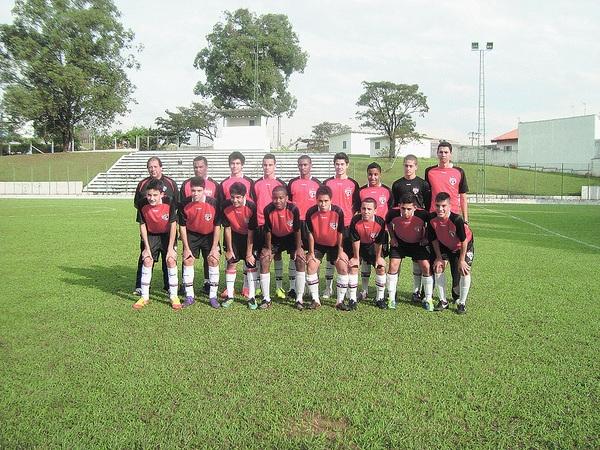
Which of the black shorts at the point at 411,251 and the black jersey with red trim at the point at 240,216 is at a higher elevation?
the black jersey with red trim at the point at 240,216

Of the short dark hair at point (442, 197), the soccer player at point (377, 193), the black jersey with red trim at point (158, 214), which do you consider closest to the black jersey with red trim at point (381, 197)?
the soccer player at point (377, 193)

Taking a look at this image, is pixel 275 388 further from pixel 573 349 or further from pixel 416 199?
pixel 416 199

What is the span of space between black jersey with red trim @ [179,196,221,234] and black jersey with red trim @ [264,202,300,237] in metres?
0.63

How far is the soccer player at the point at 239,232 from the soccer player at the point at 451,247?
2106 mm

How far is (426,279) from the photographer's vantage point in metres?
5.71

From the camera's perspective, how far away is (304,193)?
6.34 m

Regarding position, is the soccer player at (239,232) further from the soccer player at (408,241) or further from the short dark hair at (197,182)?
the soccer player at (408,241)

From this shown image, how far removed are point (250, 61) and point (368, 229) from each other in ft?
166

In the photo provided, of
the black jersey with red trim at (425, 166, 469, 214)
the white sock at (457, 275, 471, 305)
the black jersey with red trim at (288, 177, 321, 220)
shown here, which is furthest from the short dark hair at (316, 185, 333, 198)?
the white sock at (457, 275, 471, 305)

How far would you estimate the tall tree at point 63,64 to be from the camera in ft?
143

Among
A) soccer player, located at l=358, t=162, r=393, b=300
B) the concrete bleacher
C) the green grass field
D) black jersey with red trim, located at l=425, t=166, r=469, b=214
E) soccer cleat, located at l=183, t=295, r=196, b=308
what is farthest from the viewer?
the concrete bleacher

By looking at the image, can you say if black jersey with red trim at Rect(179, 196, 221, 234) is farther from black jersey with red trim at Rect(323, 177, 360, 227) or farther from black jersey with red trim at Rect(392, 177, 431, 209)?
black jersey with red trim at Rect(392, 177, 431, 209)

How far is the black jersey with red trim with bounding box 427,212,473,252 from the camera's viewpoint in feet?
18.0

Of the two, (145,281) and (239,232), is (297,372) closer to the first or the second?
(239,232)
